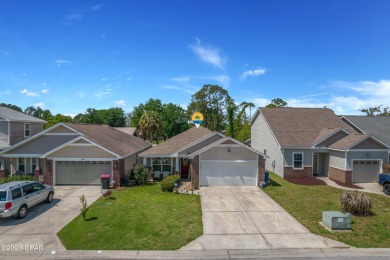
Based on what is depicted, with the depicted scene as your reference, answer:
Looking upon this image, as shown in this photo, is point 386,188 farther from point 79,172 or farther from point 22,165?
point 22,165

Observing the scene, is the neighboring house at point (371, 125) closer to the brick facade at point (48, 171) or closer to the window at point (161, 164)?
the window at point (161, 164)

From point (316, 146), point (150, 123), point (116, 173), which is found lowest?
point (116, 173)

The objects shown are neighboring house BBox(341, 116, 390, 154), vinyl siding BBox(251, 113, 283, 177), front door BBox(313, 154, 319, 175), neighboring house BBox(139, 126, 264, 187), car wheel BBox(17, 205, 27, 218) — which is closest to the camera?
car wheel BBox(17, 205, 27, 218)

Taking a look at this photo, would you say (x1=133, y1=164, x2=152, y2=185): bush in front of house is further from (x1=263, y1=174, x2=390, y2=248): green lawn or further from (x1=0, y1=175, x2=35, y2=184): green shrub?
(x1=263, y1=174, x2=390, y2=248): green lawn

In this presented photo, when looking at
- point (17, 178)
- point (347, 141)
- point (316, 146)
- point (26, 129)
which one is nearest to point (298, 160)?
point (316, 146)

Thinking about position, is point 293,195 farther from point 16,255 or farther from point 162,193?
point 16,255

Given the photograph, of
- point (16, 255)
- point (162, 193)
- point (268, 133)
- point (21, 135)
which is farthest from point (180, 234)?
point (21, 135)

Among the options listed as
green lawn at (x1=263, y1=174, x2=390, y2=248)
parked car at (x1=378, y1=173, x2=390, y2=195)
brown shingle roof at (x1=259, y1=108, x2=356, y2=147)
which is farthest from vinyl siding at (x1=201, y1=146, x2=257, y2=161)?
parked car at (x1=378, y1=173, x2=390, y2=195)
